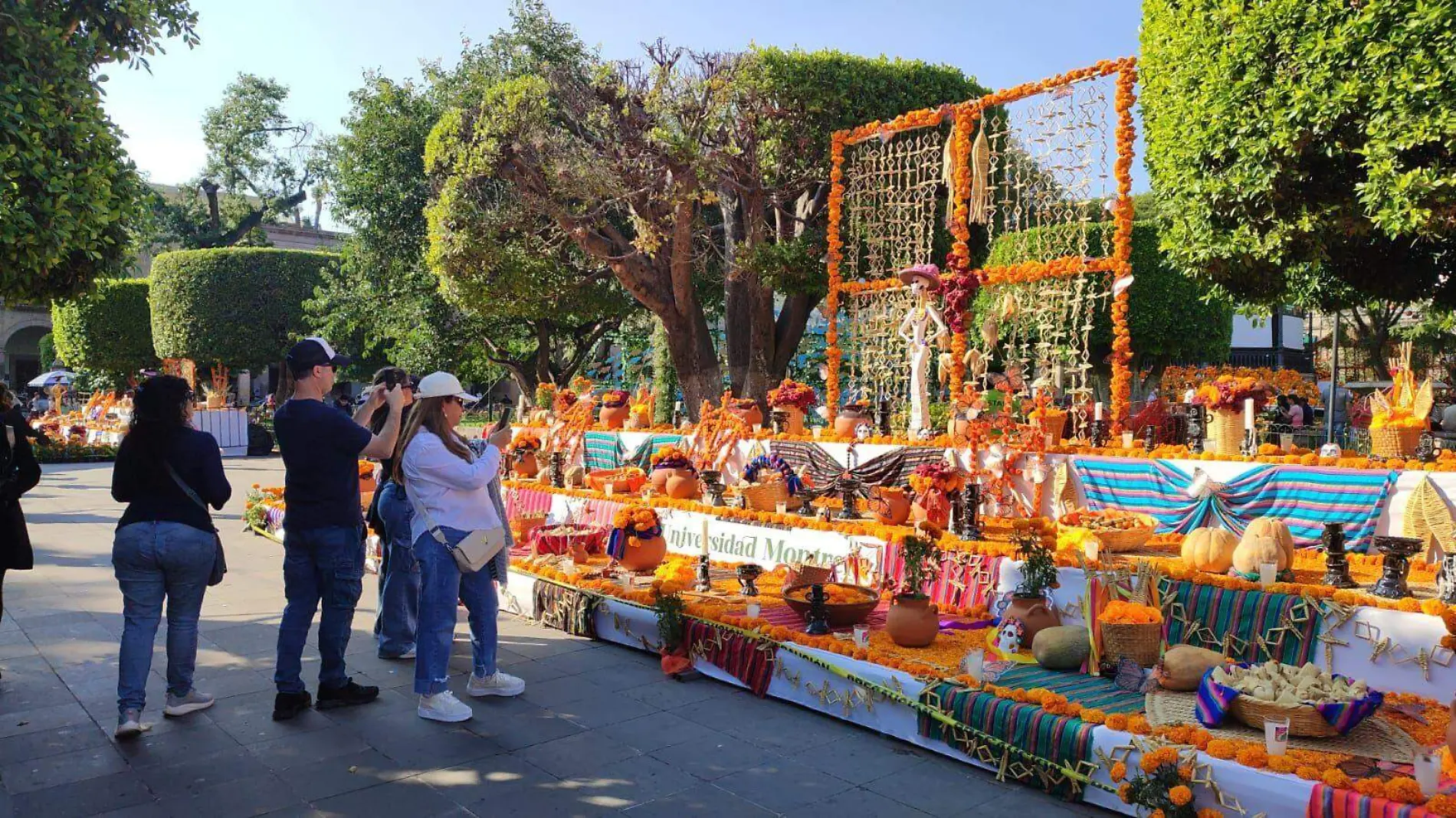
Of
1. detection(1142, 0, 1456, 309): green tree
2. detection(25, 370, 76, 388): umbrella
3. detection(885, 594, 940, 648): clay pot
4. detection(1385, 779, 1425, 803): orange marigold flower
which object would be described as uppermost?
detection(1142, 0, 1456, 309): green tree

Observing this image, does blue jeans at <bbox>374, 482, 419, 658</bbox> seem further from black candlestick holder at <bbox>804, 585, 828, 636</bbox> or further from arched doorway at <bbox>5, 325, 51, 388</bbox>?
arched doorway at <bbox>5, 325, 51, 388</bbox>

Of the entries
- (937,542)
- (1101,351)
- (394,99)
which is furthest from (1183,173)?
(394,99)

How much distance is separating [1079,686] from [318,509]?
12.9ft

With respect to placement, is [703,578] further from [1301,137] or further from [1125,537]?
[1301,137]

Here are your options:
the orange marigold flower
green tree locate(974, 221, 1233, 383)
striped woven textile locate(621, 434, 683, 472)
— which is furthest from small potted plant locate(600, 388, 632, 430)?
green tree locate(974, 221, 1233, 383)

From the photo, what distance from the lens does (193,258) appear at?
27500 mm

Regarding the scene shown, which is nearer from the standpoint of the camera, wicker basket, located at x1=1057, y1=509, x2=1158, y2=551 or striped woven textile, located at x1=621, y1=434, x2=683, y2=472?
wicker basket, located at x1=1057, y1=509, x2=1158, y2=551

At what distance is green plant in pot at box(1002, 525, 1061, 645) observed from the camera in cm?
552

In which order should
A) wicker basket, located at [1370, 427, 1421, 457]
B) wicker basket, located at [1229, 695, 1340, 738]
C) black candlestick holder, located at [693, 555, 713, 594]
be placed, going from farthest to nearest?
black candlestick holder, located at [693, 555, 713, 594]
wicker basket, located at [1370, 427, 1421, 457]
wicker basket, located at [1229, 695, 1340, 738]

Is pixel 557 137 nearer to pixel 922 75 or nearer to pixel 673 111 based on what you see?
pixel 673 111

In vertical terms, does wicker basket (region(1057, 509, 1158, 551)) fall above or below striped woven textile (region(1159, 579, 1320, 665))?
above

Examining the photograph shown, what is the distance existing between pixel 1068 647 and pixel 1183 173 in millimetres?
5625

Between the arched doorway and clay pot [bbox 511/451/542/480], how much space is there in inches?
1738

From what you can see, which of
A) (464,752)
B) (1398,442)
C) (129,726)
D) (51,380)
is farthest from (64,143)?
(51,380)
